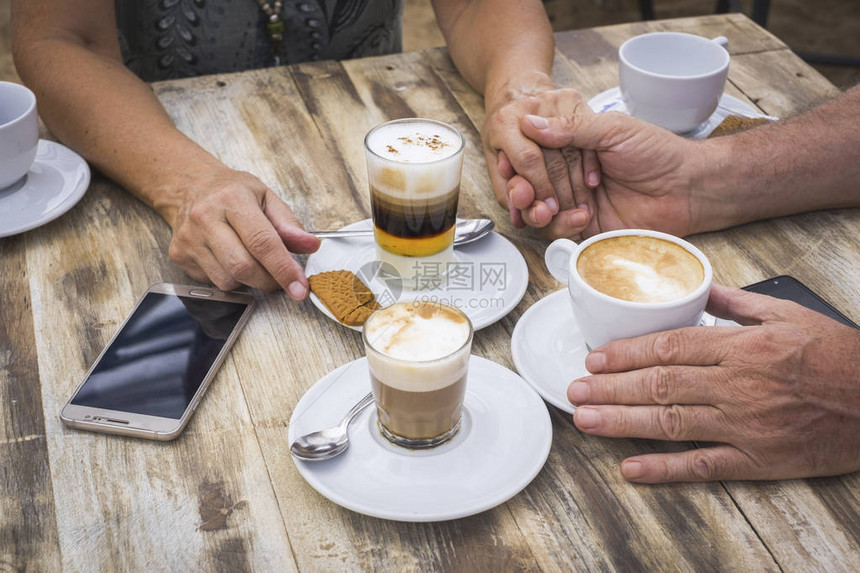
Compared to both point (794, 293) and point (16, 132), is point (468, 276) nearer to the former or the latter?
point (794, 293)

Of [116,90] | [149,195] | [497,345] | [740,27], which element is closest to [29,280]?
[149,195]

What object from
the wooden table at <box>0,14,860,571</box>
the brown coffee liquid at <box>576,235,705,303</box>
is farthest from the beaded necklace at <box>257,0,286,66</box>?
the brown coffee liquid at <box>576,235,705,303</box>

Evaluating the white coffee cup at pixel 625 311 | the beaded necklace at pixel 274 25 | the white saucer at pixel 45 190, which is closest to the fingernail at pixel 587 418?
the white coffee cup at pixel 625 311

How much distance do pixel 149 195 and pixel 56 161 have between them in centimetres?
24

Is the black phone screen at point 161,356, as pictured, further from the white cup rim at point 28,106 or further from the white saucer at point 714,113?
the white saucer at point 714,113

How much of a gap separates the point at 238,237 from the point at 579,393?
1.81 feet

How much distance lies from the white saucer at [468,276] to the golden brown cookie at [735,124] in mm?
498

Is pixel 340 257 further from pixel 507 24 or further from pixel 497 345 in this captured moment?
pixel 507 24

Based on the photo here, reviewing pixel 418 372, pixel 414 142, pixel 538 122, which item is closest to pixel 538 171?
pixel 538 122

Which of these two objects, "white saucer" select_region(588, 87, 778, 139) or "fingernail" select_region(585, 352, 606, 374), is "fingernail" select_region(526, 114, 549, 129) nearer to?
"white saucer" select_region(588, 87, 778, 139)

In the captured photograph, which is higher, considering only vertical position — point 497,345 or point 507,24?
point 507,24

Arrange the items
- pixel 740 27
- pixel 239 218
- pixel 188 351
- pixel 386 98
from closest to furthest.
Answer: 1. pixel 188 351
2. pixel 239 218
3. pixel 386 98
4. pixel 740 27

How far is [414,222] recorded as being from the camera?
1137 mm

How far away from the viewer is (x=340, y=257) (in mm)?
1209
